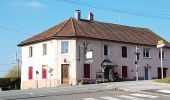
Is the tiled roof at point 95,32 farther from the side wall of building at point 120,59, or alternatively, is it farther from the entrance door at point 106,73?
the entrance door at point 106,73

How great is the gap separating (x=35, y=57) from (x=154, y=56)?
17.5 meters

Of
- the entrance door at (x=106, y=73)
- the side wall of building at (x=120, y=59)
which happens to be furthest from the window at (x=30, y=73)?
the entrance door at (x=106, y=73)

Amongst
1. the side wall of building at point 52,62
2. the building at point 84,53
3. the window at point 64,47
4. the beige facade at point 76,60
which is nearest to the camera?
the side wall of building at point 52,62

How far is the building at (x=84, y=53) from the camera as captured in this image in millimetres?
55531

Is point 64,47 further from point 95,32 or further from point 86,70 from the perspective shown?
point 95,32

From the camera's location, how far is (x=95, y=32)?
195 feet

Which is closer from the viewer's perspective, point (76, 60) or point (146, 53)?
point (76, 60)

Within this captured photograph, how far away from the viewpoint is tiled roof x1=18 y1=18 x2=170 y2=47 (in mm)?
56838

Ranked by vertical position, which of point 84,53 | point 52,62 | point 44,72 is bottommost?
point 44,72

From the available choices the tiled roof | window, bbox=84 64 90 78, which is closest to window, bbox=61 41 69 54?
the tiled roof

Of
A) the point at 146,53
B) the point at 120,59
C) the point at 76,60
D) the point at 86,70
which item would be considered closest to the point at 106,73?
the point at 120,59

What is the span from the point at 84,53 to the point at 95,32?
15.4 feet

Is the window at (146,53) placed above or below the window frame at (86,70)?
above

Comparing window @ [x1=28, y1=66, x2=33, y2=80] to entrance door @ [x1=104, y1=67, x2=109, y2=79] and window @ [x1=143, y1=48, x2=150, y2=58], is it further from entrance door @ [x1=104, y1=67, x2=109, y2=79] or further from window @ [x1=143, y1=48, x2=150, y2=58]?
window @ [x1=143, y1=48, x2=150, y2=58]
